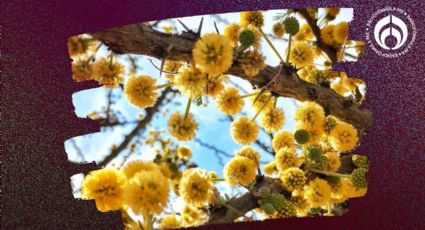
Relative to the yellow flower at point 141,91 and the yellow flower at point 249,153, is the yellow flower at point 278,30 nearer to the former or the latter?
the yellow flower at point 249,153

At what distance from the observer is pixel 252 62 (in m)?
1.01

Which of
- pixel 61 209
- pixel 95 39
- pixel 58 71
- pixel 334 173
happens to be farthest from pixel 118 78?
pixel 334 173

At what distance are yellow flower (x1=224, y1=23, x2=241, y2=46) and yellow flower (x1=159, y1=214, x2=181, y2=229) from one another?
44 centimetres

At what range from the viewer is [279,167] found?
124 centimetres

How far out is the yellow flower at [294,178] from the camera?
1.21m

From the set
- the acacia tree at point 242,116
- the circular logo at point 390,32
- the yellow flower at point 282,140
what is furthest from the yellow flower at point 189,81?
the circular logo at point 390,32

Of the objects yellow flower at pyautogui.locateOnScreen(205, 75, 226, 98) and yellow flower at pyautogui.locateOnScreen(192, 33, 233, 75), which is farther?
yellow flower at pyautogui.locateOnScreen(205, 75, 226, 98)

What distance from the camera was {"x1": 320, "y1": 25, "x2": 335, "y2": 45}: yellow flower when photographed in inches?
53.2

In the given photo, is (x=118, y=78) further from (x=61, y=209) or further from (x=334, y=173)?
(x=334, y=173)

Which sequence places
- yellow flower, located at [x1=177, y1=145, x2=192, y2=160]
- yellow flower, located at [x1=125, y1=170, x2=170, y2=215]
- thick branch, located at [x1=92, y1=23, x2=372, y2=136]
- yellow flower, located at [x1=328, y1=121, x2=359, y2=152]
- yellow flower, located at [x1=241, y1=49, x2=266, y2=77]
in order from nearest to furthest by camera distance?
yellow flower, located at [x1=125, y1=170, x2=170, y2=215], thick branch, located at [x1=92, y1=23, x2=372, y2=136], yellow flower, located at [x1=241, y1=49, x2=266, y2=77], yellow flower, located at [x1=328, y1=121, x2=359, y2=152], yellow flower, located at [x1=177, y1=145, x2=192, y2=160]

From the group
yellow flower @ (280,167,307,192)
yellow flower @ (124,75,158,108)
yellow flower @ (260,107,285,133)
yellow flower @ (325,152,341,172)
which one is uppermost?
yellow flower @ (124,75,158,108)

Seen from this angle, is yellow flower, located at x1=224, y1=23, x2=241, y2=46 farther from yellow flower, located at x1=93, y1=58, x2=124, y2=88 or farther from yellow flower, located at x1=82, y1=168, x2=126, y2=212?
yellow flower, located at x1=82, y1=168, x2=126, y2=212

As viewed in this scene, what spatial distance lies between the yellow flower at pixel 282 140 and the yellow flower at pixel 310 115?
63mm

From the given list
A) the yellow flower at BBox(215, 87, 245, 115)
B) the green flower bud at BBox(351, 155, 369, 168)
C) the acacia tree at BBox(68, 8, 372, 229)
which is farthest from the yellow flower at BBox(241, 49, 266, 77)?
the green flower bud at BBox(351, 155, 369, 168)
